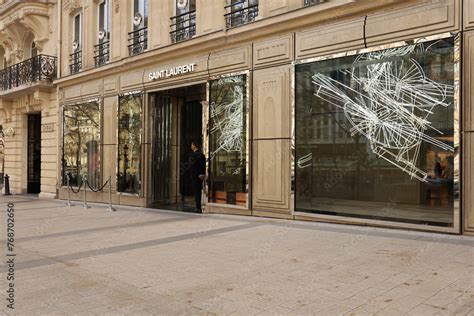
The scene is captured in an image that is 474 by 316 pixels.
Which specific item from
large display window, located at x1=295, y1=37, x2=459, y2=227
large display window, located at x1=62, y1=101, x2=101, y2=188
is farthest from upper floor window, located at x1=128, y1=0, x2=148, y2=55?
large display window, located at x1=295, y1=37, x2=459, y2=227

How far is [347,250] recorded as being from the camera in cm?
621

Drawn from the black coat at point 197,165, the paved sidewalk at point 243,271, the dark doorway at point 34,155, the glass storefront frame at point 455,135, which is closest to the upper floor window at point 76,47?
the dark doorway at point 34,155

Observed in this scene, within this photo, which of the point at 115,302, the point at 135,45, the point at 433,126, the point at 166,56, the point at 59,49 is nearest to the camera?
the point at 115,302

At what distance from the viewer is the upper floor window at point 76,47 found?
651 inches

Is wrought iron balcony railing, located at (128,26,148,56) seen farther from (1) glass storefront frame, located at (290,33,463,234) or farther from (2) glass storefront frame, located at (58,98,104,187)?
(1) glass storefront frame, located at (290,33,463,234)

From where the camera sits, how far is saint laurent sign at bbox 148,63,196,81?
11619 mm

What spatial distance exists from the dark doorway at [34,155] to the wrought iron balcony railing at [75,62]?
4865 mm

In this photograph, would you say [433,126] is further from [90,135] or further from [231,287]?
[90,135]

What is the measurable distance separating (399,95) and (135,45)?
893 cm

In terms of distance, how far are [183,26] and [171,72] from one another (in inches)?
54.6

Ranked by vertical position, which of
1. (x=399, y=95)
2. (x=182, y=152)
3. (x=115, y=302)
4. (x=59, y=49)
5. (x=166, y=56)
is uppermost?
(x=59, y=49)

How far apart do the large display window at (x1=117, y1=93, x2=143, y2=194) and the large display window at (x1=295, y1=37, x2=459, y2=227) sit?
20.1 ft

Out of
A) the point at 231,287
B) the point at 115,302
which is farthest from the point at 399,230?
the point at 115,302

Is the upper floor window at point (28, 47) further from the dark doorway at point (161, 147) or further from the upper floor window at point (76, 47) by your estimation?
the dark doorway at point (161, 147)
